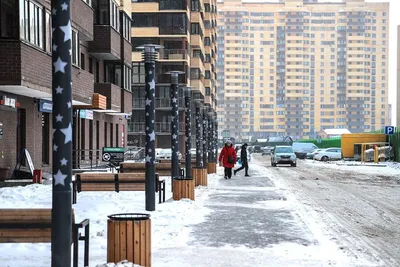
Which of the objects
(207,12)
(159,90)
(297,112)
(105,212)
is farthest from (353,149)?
(297,112)

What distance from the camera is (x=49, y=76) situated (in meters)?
21.8

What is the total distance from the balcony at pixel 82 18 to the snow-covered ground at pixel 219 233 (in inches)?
399

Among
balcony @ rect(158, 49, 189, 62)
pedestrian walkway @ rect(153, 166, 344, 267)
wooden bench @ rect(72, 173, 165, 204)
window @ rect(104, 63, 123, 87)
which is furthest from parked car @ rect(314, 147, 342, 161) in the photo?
wooden bench @ rect(72, 173, 165, 204)

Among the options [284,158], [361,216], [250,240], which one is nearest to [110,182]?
[361,216]

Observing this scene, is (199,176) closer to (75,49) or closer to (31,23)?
(31,23)

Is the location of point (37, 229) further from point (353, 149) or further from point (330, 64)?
point (330, 64)

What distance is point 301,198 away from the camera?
58.9 ft

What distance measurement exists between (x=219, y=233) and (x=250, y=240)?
86cm

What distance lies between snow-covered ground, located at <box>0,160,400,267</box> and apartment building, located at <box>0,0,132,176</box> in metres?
3.54

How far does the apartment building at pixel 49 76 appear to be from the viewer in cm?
1942

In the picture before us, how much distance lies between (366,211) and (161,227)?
5824 mm

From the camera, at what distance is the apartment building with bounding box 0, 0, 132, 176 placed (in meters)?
19.4

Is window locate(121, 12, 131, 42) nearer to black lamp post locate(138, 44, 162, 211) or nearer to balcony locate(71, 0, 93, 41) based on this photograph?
balcony locate(71, 0, 93, 41)

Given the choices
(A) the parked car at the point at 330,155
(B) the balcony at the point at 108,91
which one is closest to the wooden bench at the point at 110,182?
(B) the balcony at the point at 108,91
